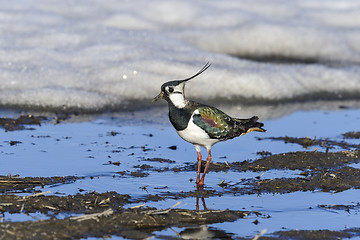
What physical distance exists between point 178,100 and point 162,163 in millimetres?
834

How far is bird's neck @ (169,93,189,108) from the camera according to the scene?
6.19 m

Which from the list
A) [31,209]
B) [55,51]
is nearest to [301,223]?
[31,209]

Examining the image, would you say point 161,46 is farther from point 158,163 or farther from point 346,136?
point 158,163

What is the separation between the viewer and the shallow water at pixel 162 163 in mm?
5152

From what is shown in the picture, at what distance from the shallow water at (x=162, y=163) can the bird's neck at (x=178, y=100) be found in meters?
0.67

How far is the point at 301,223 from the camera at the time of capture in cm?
496

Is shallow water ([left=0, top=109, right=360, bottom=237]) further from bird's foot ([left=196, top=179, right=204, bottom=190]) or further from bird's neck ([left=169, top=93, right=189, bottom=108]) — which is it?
bird's neck ([left=169, top=93, right=189, bottom=108])

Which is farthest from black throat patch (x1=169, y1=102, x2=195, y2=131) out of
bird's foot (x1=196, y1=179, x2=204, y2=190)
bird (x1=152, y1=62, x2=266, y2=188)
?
bird's foot (x1=196, y1=179, x2=204, y2=190)

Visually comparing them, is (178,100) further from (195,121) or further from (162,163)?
(162,163)

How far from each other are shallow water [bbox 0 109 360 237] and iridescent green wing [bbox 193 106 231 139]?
442mm

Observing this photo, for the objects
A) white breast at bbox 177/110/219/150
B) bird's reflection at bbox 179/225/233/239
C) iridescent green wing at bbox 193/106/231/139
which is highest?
iridescent green wing at bbox 193/106/231/139

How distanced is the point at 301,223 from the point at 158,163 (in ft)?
6.92

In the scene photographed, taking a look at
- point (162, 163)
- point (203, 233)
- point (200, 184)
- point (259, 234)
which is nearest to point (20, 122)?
point (162, 163)

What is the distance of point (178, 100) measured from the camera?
621cm
